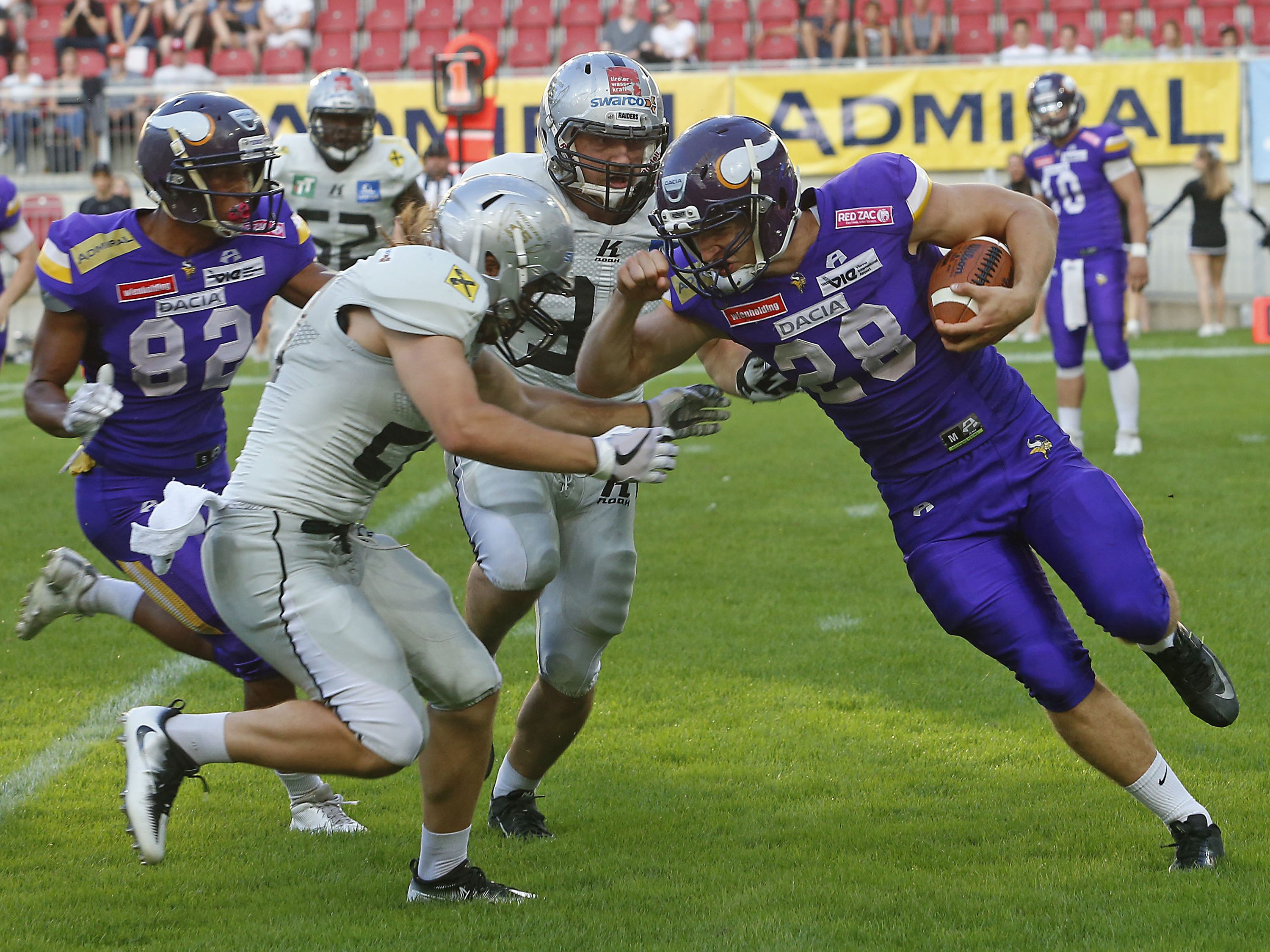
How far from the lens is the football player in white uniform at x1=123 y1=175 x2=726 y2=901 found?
3037 mm

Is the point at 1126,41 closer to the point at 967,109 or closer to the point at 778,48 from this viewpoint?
the point at 967,109

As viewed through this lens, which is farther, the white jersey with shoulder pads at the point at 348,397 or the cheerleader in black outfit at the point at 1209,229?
the cheerleader in black outfit at the point at 1209,229

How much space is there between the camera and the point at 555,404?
11.8 ft

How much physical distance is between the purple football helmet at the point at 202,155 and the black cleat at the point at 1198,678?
8.05 ft

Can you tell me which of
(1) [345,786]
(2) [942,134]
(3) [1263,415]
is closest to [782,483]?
(3) [1263,415]

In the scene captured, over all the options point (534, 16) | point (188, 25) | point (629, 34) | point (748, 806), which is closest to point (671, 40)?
point (629, 34)

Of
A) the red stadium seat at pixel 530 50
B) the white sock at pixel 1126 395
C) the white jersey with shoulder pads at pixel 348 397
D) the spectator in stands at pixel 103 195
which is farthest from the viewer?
the red stadium seat at pixel 530 50

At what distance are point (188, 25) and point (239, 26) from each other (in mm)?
646

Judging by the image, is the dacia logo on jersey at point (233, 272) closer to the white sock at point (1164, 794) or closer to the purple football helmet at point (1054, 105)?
the white sock at point (1164, 794)

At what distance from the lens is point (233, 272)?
13.4 feet

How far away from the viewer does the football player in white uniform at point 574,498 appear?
3965mm

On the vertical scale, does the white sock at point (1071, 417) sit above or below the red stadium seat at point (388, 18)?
below

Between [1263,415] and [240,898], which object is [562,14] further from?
[240,898]

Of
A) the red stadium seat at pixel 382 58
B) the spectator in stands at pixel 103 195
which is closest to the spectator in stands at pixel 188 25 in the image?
the red stadium seat at pixel 382 58
